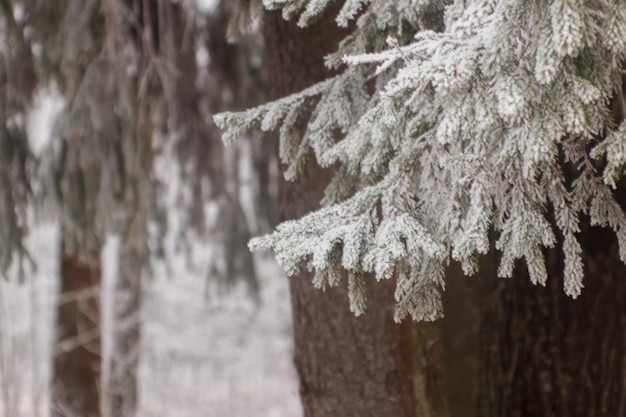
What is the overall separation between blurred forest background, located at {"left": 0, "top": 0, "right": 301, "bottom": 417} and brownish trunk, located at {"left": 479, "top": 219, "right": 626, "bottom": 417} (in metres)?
1.64

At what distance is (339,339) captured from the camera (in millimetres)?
3066

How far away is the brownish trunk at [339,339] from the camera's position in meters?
3.00

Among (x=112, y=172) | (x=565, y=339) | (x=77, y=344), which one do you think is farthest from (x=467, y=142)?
(x=77, y=344)

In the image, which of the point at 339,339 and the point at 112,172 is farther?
the point at 112,172

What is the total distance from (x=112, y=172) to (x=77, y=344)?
114 inches

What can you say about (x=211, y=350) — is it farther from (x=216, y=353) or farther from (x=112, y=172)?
(x=112, y=172)

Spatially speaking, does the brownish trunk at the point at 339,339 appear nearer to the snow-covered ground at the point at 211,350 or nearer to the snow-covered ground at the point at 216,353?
the snow-covered ground at the point at 211,350

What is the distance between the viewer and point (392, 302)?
2973mm

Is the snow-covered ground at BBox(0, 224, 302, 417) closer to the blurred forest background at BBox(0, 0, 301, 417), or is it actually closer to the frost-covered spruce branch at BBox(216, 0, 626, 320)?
the blurred forest background at BBox(0, 0, 301, 417)

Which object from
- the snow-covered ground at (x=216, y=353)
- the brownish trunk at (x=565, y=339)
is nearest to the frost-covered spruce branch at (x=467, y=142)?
the brownish trunk at (x=565, y=339)

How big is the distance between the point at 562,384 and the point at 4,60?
3.52 m

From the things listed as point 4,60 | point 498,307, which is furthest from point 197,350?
point 498,307

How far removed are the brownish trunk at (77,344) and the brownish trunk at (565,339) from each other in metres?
4.50

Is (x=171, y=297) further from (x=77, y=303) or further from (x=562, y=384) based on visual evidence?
(x=562, y=384)
